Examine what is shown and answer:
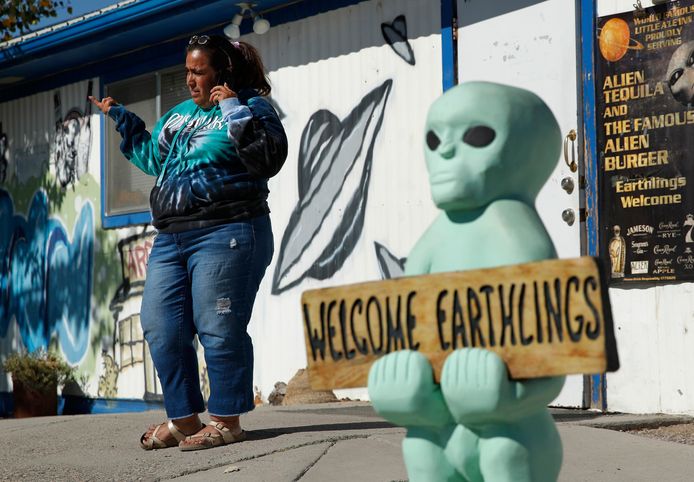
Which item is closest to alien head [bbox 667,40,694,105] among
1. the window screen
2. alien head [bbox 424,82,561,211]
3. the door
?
the door

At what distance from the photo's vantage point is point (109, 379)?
9578 millimetres

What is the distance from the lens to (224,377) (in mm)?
4402

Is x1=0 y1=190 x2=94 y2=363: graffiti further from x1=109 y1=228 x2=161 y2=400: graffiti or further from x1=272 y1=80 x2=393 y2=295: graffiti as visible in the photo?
x1=272 y1=80 x2=393 y2=295: graffiti

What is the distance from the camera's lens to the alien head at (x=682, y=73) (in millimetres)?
5699

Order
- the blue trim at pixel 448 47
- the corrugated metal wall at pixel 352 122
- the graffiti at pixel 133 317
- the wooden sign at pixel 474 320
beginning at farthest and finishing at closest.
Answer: the graffiti at pixel 133 317 → the corrugated metal wall at pixel 352 122 → the blue trim at pixel 448 47 → the wooden sign at pixel 474 320

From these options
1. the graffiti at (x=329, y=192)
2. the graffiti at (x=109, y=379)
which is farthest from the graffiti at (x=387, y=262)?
the graffiti at (x=109, y=379)

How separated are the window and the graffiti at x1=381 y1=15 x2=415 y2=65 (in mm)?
2346

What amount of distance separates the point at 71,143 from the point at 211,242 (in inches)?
245

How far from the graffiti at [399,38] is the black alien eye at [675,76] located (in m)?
1.93

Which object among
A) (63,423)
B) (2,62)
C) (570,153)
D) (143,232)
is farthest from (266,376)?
(2,62)

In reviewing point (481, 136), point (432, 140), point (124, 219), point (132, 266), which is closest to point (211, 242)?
point (432, 140)

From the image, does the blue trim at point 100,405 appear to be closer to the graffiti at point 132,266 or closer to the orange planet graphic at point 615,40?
the graffiti at point 132,266

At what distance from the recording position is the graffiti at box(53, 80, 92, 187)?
9.98m

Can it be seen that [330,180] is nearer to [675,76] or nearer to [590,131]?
[590,131]
